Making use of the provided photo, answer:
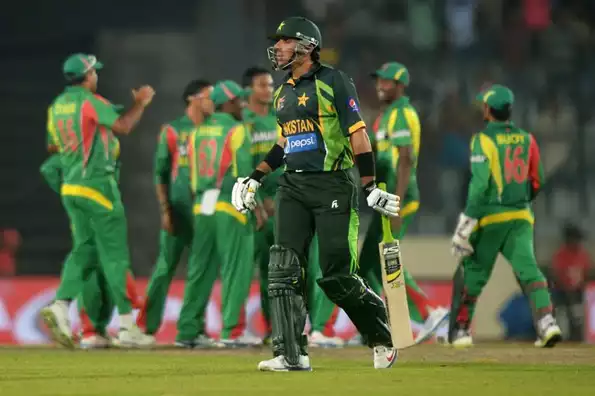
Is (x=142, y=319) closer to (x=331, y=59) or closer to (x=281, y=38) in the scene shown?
(x=281, y=38)

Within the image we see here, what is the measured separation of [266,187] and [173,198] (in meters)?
1.10

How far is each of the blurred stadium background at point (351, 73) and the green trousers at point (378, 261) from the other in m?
5.40

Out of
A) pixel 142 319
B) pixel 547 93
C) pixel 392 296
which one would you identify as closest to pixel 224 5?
pixel 547 93

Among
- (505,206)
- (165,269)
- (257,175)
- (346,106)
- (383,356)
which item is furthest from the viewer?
(165,269)

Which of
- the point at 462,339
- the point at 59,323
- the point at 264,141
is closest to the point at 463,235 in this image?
the point at 462,339

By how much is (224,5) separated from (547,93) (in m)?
4.63

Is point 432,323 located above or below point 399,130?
below

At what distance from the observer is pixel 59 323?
42.5ft

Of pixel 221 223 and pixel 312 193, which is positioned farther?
pixel 221 223

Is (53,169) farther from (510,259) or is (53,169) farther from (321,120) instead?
(321,120)

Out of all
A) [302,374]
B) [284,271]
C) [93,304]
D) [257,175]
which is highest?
[257,175]

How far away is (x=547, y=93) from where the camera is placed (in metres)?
20.5

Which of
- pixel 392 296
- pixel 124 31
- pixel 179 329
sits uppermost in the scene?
pixel 124 31

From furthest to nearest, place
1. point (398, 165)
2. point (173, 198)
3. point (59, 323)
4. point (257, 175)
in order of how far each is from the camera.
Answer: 1. point (173, 198)
2. point (398, 165)
3. point (59, 323)
4. point (257, 175)
